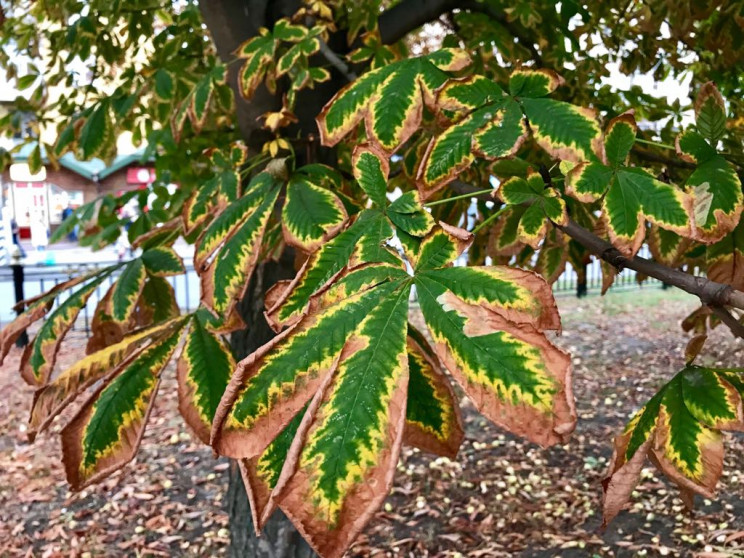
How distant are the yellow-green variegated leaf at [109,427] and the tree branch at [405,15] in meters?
1.54

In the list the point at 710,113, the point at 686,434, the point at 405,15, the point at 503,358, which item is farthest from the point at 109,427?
the point at 405,15

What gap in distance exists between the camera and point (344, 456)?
452 millimetres

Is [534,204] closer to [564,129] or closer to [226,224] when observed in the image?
[564,129]

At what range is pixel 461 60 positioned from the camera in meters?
1.02

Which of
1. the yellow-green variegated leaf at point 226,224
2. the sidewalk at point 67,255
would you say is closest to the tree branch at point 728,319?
the yellow-green variegated leaf at point 226,224

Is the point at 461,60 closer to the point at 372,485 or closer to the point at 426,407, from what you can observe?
the point at 426,407

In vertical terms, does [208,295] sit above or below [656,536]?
above

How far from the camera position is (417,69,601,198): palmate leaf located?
34.1 inches

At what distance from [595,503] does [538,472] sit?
447mm

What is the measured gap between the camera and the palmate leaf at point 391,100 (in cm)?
94

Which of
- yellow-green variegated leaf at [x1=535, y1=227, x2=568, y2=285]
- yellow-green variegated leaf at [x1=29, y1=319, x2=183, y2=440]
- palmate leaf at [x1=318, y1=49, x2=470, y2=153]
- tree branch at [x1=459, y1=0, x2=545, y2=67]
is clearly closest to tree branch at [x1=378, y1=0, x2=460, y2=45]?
tree branch at [x1=459, y1=0, x2=545, y2=67]

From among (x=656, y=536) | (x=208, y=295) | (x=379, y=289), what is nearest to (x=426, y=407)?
(x=379, y=289)

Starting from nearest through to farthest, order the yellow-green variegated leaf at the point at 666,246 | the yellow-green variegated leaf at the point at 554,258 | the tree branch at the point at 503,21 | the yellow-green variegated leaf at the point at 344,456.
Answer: the yellow-green variegated leaf at the point at 344,456
the yellow-green variegated leaf at the point at 666,246
the yellow-green variegated leaf at the point at 554,258
the tree branch at the point at 503,21

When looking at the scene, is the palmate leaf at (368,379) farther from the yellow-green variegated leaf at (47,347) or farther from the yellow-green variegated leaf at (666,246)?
the yellow-green variegated leaf at (666,246)
